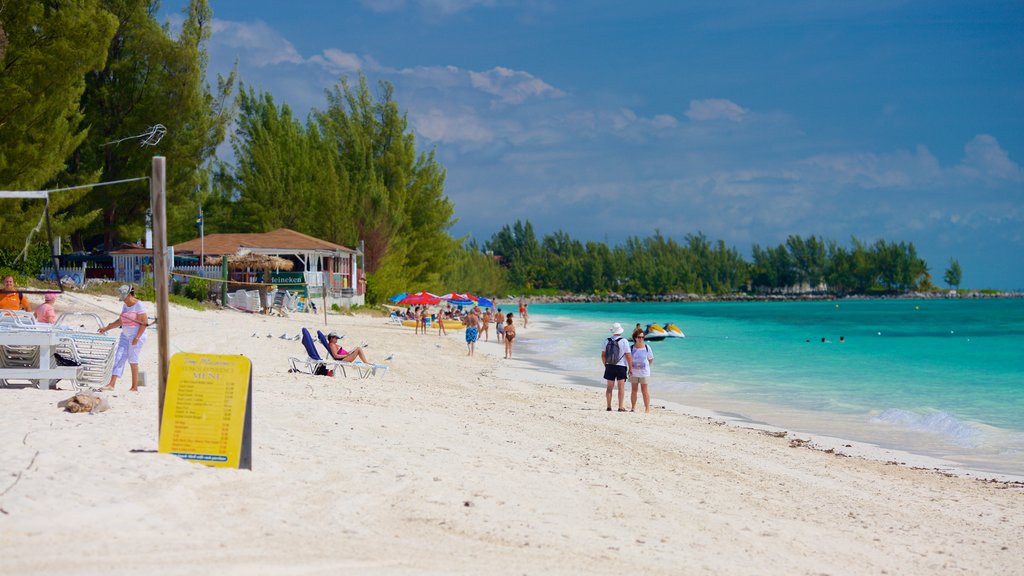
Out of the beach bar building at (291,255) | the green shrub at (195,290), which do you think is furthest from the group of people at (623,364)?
the beach bar building at (291,255)

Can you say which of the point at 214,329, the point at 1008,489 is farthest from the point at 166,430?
the point at 214,329

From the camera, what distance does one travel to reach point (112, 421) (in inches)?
329

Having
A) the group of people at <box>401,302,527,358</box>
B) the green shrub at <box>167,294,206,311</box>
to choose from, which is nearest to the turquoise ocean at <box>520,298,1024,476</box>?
the group of people at <box>401,302,527,358</box>

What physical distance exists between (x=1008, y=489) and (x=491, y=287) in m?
106

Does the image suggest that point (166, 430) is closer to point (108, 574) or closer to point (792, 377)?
point (108, 574)

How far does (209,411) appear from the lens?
6820 millimetres

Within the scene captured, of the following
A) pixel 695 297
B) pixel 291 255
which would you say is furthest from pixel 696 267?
pixel 291 255

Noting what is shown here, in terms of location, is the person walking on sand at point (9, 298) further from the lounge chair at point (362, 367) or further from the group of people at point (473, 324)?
the group of people at point (473, 324)

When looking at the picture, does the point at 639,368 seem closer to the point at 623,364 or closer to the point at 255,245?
the point at 623,364

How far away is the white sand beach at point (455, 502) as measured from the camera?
5.32 metres

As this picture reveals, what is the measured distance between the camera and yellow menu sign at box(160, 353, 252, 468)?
6.76 meters

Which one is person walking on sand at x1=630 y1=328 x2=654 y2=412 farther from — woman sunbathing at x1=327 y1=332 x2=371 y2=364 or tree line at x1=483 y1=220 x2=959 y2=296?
tree line at x1=483 y1=220 x2=959 y2=296

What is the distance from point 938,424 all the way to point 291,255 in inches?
1208

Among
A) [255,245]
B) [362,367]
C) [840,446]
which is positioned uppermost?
[255,245]
